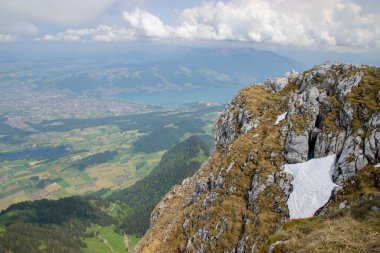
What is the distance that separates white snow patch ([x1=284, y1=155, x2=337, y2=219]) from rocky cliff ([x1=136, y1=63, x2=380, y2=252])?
0.59 m

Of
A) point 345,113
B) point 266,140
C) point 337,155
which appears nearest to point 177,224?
point 266,140

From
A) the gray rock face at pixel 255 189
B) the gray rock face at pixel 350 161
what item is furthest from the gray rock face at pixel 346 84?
the gray rock face at pixel 255 189

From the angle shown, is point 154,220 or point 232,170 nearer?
point 232,170

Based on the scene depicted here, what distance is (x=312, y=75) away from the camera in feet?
191

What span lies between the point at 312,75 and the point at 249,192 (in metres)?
27.5

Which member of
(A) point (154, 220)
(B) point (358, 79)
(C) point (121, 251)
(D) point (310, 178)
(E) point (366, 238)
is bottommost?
(C) point (121, 251)

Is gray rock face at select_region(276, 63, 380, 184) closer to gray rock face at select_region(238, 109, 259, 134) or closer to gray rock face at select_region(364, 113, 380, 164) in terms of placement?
gray rock face at select_region(364, 113, 380, 164)

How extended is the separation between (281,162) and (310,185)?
22.2 ft

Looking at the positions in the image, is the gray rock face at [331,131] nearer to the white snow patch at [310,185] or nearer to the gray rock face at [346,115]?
the gray rock face at [346,115]

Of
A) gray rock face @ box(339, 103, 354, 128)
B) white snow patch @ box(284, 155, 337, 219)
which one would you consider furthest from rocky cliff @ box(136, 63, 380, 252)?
white snow patch @ box(284, 155, 337, 219)

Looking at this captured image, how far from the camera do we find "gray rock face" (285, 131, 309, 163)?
1731 inches

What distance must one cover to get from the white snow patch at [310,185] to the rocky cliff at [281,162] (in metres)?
0.59

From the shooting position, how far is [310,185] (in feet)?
125

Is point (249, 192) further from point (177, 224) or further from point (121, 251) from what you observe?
point (121, 251)
